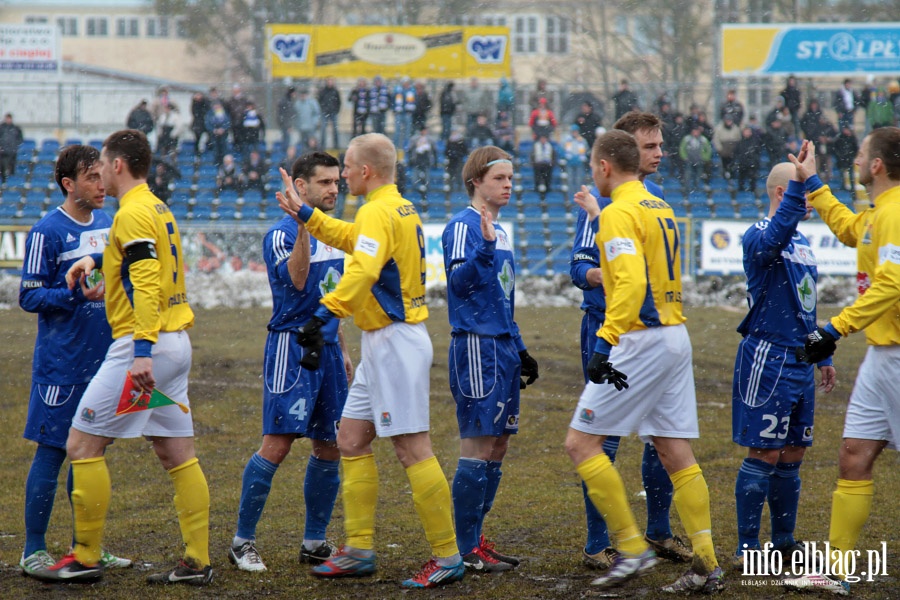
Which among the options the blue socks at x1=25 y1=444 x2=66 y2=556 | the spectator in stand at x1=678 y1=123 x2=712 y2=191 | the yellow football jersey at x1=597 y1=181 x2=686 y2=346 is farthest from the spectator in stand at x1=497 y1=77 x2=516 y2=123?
the blue socks at x1=25 y1=444 x2=66 y2=556

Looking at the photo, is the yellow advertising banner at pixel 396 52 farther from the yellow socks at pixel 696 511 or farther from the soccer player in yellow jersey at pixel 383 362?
the yellow socks at pixel 696 511

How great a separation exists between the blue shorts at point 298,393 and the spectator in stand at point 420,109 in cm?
1898

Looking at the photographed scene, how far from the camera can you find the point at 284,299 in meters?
5.65

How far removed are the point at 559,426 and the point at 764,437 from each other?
14.4 ft

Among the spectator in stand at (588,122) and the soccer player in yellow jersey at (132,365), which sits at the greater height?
the spectator in stand at (588,122)

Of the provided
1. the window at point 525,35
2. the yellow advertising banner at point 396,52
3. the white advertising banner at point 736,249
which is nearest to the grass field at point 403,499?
the white advertising banner at point 736,249

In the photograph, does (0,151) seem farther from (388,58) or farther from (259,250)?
(388,58)

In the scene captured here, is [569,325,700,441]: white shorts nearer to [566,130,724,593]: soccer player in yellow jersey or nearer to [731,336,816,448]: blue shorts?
[566,130,724,593]: soccer player in yellow jersey

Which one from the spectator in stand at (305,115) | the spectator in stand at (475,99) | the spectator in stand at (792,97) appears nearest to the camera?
the spectator in stand at (792,97)

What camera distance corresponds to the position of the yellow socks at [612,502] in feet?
15.7

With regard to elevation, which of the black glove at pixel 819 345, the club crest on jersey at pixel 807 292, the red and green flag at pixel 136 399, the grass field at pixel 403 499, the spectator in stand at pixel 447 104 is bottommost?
the grass field at pixel 403 499

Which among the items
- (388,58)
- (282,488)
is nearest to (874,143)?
(282,488)

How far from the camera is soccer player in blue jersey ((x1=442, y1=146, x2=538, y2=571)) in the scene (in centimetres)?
531

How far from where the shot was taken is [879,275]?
4617mm
